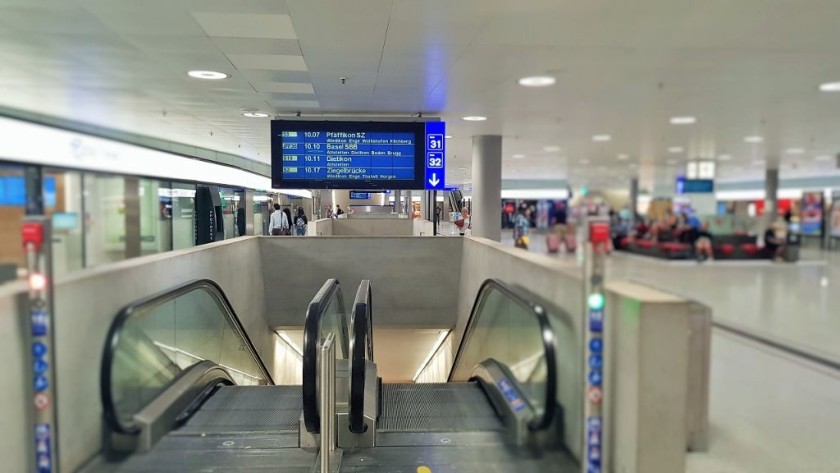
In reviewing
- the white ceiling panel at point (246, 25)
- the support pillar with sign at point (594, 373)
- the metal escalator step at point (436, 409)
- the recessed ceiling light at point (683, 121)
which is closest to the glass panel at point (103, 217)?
the white ceiling panel at point (246, 25)

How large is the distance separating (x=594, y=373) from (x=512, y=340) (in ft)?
5.76

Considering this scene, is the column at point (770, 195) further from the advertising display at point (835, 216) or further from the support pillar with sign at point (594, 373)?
the support pillar with sign at point (594, 373)

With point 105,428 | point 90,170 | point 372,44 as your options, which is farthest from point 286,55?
point 105,428

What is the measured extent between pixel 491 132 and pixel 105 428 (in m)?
7.34

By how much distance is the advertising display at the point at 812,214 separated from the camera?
2285mm

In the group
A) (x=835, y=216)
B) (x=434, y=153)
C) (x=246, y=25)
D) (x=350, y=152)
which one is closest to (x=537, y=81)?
(x=434, y=153)

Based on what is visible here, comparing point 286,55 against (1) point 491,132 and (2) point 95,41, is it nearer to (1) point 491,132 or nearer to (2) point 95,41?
(2) point 95,41

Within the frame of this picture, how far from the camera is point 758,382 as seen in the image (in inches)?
192

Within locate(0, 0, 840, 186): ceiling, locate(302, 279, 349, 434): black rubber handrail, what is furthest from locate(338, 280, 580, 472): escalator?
locate(0, 0, 840, 186): ceiling

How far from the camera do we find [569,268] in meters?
2.89

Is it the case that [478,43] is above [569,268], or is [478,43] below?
above

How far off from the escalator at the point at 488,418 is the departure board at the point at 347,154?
11.1 feet

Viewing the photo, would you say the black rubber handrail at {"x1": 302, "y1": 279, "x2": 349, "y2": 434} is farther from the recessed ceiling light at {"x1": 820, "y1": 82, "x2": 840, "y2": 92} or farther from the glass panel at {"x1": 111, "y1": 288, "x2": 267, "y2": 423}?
the recessed ceiling light at {"x1": 820, "y1": 82, "x2": 840, "y2": 92}

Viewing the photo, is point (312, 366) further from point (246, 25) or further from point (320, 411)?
point (246, 25)
